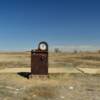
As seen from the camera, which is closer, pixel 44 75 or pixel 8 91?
pixel 8 91

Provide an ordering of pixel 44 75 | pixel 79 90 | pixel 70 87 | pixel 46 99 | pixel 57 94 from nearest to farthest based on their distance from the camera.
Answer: pixel 46 99
pixel 57 94
pixel 79 90
pixel 70 87
pixel 44 75

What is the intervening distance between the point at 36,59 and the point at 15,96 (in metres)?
4.73

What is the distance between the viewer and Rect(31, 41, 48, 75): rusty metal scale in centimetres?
1306

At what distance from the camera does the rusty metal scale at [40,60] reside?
42.9ft

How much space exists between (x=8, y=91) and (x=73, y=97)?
7.98 ft

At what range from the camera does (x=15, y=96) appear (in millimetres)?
8547

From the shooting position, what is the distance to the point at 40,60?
1312 centimetres

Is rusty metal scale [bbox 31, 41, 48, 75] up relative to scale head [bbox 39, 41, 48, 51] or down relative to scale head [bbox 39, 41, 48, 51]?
down

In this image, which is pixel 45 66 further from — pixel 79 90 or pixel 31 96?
pixel 31 96

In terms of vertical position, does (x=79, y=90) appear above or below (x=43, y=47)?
below

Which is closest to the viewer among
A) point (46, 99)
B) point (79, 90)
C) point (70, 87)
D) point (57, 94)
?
point (46, 99)

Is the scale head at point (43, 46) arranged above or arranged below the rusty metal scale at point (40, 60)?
above

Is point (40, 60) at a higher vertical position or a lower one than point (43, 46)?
lower

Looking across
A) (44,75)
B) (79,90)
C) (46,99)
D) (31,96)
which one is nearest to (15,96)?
(31,96)
